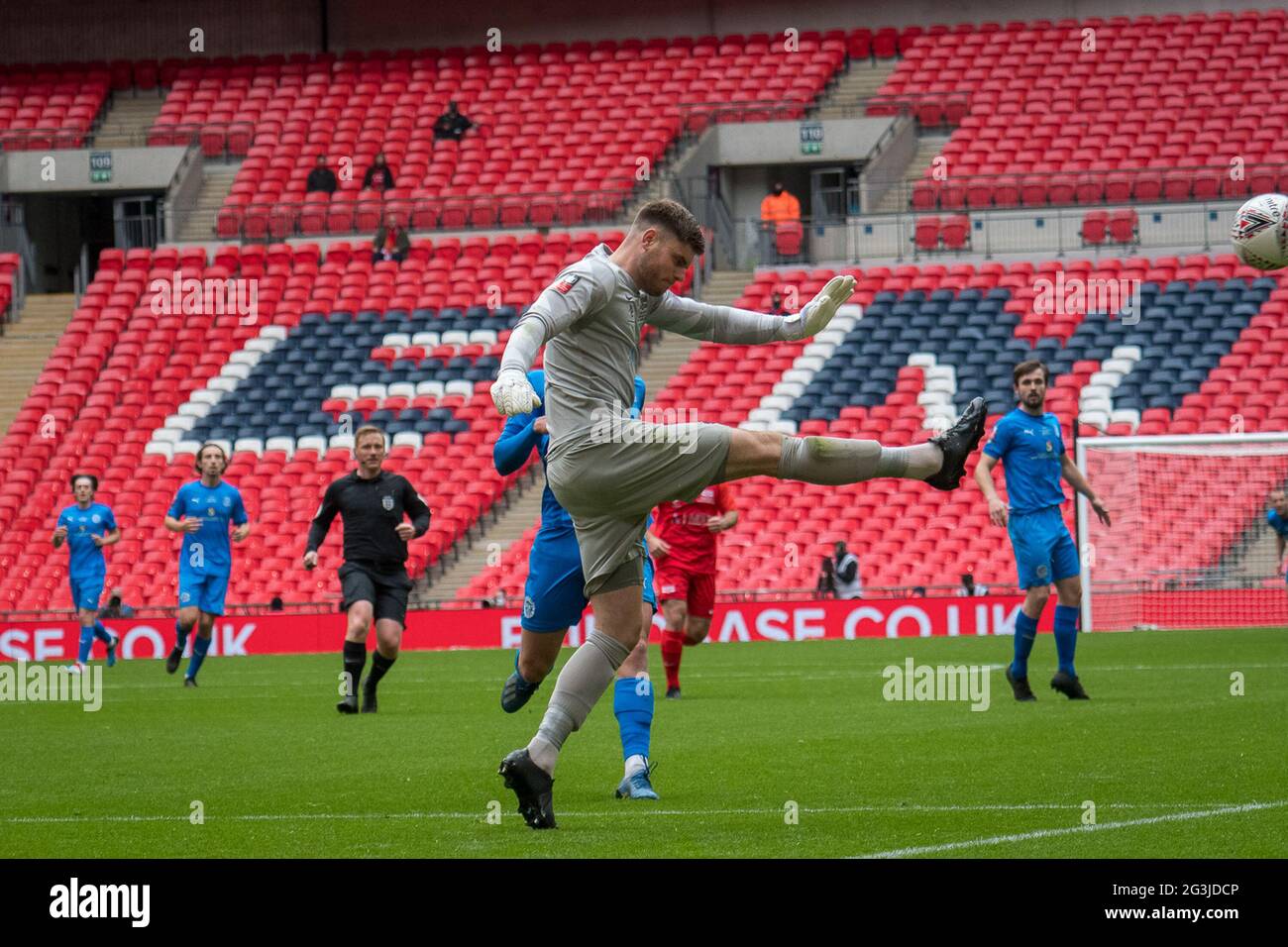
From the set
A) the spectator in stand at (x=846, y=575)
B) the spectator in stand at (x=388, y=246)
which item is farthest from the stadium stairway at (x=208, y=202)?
the spectator in stand at (x=846, y=575)

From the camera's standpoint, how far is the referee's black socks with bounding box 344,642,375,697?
45.4 feet

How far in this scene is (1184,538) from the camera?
23.3 meters

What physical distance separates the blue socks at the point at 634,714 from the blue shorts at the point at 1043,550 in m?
5.16

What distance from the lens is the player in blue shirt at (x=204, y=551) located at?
721 inches

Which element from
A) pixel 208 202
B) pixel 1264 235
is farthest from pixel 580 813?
pixel 208 202

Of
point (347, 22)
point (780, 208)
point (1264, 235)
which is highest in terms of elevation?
point (347, 22)

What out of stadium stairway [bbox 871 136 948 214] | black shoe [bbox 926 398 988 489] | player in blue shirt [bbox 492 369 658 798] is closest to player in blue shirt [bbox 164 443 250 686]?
player in blue shirt [bbox 492 369 658 798]

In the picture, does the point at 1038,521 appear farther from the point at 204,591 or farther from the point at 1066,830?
the point at 204,591

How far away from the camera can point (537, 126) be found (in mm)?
36031

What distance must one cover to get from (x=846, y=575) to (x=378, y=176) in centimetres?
1446
